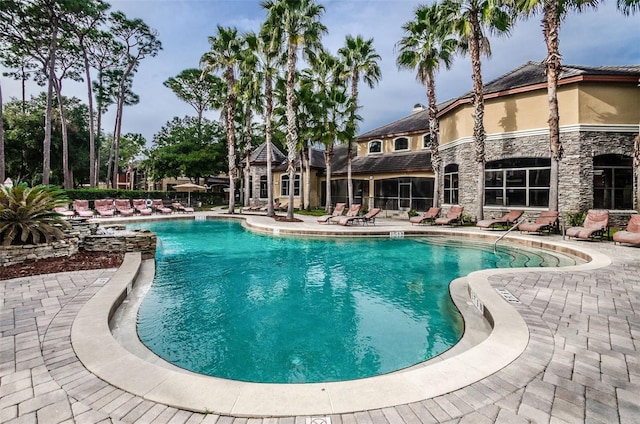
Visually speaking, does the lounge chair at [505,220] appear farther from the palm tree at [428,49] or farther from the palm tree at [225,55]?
the palm tree at [225,55]

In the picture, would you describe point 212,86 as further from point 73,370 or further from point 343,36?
point 73,370

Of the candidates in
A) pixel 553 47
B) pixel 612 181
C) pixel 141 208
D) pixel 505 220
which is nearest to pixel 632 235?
pixel 505 220

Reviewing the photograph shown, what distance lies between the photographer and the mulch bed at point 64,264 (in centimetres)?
632

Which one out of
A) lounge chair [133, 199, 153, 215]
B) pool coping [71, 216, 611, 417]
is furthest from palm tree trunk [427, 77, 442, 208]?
lounge chair [133, 199, 153, 215]

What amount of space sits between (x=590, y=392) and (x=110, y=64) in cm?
4210

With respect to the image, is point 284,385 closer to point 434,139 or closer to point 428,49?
point 434,139

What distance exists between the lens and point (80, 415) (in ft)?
7.37

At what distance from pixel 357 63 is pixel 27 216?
2031 cm

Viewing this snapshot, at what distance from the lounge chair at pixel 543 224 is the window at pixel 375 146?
14.5 metres

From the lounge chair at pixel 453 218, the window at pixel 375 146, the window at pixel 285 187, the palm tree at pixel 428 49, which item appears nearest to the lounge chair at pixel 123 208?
the window at pixel 285 187

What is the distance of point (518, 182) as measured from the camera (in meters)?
15.5

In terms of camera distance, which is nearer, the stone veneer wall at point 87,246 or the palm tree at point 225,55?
the stone veneer wall at point 87,246

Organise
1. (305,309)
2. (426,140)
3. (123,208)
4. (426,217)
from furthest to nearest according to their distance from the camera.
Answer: (426,140) < (123,208) < (426,217) < (305,309)

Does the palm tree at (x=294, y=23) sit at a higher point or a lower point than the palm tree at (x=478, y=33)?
higher
